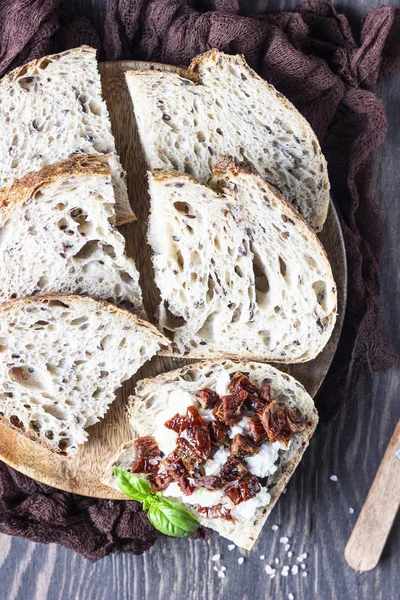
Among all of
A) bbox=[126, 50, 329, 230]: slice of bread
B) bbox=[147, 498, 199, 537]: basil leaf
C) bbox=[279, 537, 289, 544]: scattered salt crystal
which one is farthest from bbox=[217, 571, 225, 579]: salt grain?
bbox=[126, 50, 329, 230]: slice of bread

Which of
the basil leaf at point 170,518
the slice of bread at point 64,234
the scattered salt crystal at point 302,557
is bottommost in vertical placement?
the scattered salt crystal at point 302,557

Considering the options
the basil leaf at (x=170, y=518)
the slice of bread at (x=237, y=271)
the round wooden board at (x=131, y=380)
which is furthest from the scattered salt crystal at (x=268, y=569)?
the slice of bread at (x=237, y=271)

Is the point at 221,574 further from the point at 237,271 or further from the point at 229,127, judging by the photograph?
the point at 229,127

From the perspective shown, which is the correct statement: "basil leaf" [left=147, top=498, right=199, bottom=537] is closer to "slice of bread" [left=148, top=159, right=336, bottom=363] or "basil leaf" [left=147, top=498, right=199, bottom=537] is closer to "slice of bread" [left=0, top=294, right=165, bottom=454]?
"slice of bread" [left=0, top=294, right=165, bottom=454]

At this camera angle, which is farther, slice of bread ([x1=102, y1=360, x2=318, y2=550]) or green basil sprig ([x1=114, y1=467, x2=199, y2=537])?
slice of bread ([x1=102, y1=360, x2=318, y2=550])

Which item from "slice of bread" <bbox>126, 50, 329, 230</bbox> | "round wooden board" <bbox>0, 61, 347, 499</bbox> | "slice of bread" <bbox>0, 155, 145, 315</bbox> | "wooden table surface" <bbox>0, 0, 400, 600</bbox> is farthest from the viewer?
"wooden table surface" <bbox>0, 0, 400, 600</bbox>

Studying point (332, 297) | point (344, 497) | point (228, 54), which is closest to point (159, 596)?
point (344, 497)

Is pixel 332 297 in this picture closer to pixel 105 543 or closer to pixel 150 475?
pixel 150 475

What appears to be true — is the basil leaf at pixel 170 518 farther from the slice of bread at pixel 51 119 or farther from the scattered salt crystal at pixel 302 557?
the slice of bread at pixel 51 119
